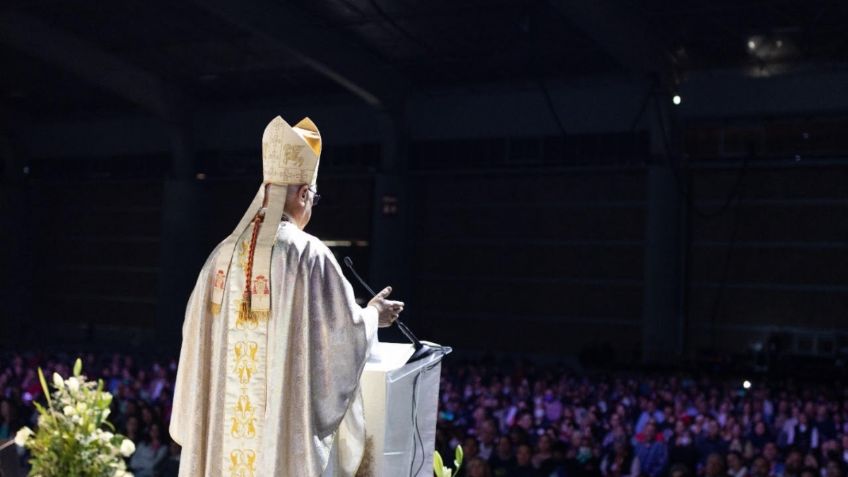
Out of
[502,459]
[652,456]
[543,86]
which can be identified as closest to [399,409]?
[502,459]

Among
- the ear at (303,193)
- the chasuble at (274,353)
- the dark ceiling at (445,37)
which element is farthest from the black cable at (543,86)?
the chasuble at (274,353)

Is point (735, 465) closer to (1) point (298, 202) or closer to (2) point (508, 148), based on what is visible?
(1) point (298, 202)

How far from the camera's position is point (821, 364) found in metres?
16.1

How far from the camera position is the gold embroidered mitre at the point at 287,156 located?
11.7 feet

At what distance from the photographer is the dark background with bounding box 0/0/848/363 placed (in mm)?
16625

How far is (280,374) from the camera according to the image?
339 centimetres

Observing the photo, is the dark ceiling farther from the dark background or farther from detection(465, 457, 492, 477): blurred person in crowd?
detection(465, 457, 492, 477): blurred person in crowd

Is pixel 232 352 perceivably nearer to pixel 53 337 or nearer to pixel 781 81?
pixel 781 81

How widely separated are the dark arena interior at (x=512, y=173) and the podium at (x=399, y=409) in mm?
7002

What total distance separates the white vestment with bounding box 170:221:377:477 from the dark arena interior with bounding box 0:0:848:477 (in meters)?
7.31

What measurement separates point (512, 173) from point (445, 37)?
4116mm

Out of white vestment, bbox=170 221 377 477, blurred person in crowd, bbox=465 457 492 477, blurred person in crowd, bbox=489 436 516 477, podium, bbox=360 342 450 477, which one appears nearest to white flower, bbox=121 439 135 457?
white vestment, bbox=170 221 377 477

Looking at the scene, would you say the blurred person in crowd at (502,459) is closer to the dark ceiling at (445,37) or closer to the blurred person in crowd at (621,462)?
the blurred person in crowd at (621,462)

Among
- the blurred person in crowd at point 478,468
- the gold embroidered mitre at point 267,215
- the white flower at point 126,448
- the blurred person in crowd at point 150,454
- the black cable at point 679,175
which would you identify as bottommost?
the blurred person in crowd at point 150,454
